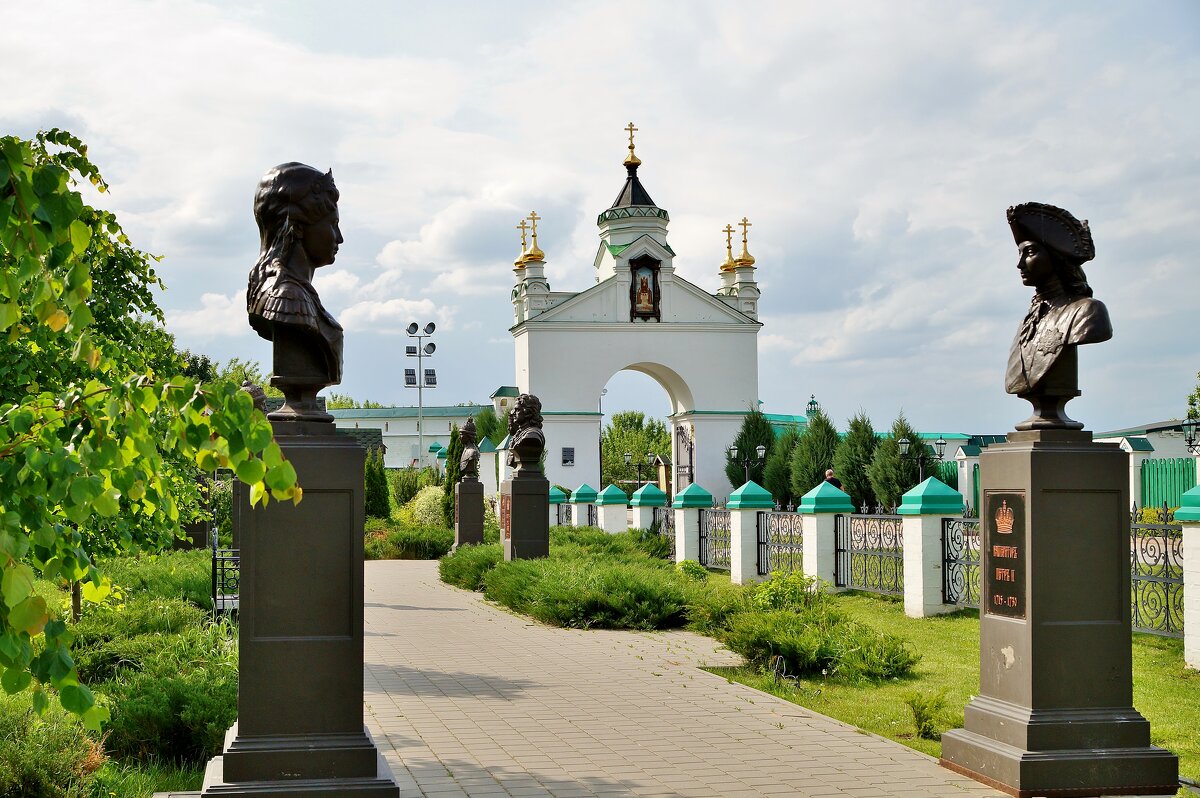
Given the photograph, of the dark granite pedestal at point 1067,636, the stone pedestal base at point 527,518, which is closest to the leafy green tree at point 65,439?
the dark granite pedestal at point 1067,636

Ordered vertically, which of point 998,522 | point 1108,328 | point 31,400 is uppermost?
point 1108,328

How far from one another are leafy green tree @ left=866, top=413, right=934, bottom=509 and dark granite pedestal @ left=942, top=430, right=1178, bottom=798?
26194 mm

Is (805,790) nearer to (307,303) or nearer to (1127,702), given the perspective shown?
(1127,702)

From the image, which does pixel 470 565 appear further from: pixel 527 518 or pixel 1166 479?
pixel 1166 479

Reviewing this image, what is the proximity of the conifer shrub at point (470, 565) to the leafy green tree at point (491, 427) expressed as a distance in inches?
1004

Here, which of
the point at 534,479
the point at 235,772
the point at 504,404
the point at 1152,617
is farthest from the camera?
the point at 504,404

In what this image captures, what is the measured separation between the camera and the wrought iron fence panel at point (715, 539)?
20.6 meters

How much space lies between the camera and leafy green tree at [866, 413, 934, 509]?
32562mm

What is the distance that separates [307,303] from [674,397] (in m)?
46.1

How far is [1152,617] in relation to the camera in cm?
1154

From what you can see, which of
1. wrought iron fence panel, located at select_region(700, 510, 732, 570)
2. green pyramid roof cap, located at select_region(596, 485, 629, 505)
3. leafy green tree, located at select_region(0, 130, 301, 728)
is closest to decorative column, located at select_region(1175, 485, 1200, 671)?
leafy green tree, located at select_region(0, 130, 301, 728)

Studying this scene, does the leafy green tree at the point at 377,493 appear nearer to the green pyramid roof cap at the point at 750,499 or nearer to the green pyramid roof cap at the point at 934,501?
the green pyramid roof cap at the point at 750,499

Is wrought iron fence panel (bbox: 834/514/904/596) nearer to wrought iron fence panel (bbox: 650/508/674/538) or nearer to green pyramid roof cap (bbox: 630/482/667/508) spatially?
wrought iron fence panel (bbox: 650/508/674/538)

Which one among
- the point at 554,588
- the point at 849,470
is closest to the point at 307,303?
the point at 554,588
